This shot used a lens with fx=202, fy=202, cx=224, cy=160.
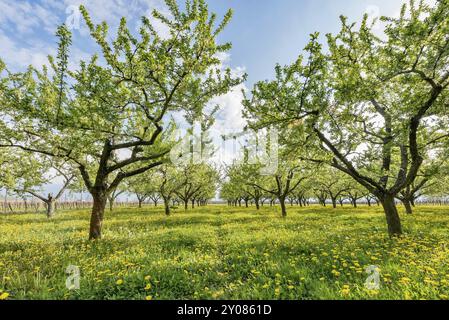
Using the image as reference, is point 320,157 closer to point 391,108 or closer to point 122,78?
point 391,108

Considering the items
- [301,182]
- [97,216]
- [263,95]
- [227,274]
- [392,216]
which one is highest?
[263,95]

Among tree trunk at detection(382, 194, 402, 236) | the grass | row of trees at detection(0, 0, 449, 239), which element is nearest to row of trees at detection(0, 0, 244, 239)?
row of trees at detection(0, 0, 449, 239)

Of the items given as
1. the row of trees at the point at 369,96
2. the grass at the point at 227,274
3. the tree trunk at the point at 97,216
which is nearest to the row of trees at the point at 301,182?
the row of trees at the point at 369,96

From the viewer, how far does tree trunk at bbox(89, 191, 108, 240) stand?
11.8 meters

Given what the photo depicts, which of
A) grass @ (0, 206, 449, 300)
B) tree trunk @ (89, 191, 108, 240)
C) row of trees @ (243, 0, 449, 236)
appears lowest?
grass @ (0, 206, 449, 300)

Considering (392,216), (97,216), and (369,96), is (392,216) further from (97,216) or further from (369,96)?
(97,216)

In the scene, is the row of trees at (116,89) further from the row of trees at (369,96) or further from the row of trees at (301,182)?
the row of trees at (301,182)

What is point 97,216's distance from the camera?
11844 mm

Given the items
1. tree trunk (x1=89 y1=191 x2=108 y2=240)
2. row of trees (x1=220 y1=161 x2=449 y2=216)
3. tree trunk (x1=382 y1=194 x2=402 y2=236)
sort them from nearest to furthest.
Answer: tree trunk (x1=382 y1=194 x2=402 y2=236) < tree trunk (x1=89 y1=191 x2=108 y2=240) < row of trees (x1=220 y1=161 x2=449 y2=216)

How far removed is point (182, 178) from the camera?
34.4 m

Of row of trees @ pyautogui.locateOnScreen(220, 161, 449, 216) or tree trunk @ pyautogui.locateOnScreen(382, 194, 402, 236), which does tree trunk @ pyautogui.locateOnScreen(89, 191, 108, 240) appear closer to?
row of trees @ pyautogui.locateOnScreen(220, 161, 449, 216)

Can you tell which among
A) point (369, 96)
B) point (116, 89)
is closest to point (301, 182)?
point (369, 96)

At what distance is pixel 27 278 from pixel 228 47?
1021cm

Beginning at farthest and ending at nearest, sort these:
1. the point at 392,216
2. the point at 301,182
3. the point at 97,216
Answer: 1. the point at 301,182
2. the point at 97,216
3. the point at 392,216
